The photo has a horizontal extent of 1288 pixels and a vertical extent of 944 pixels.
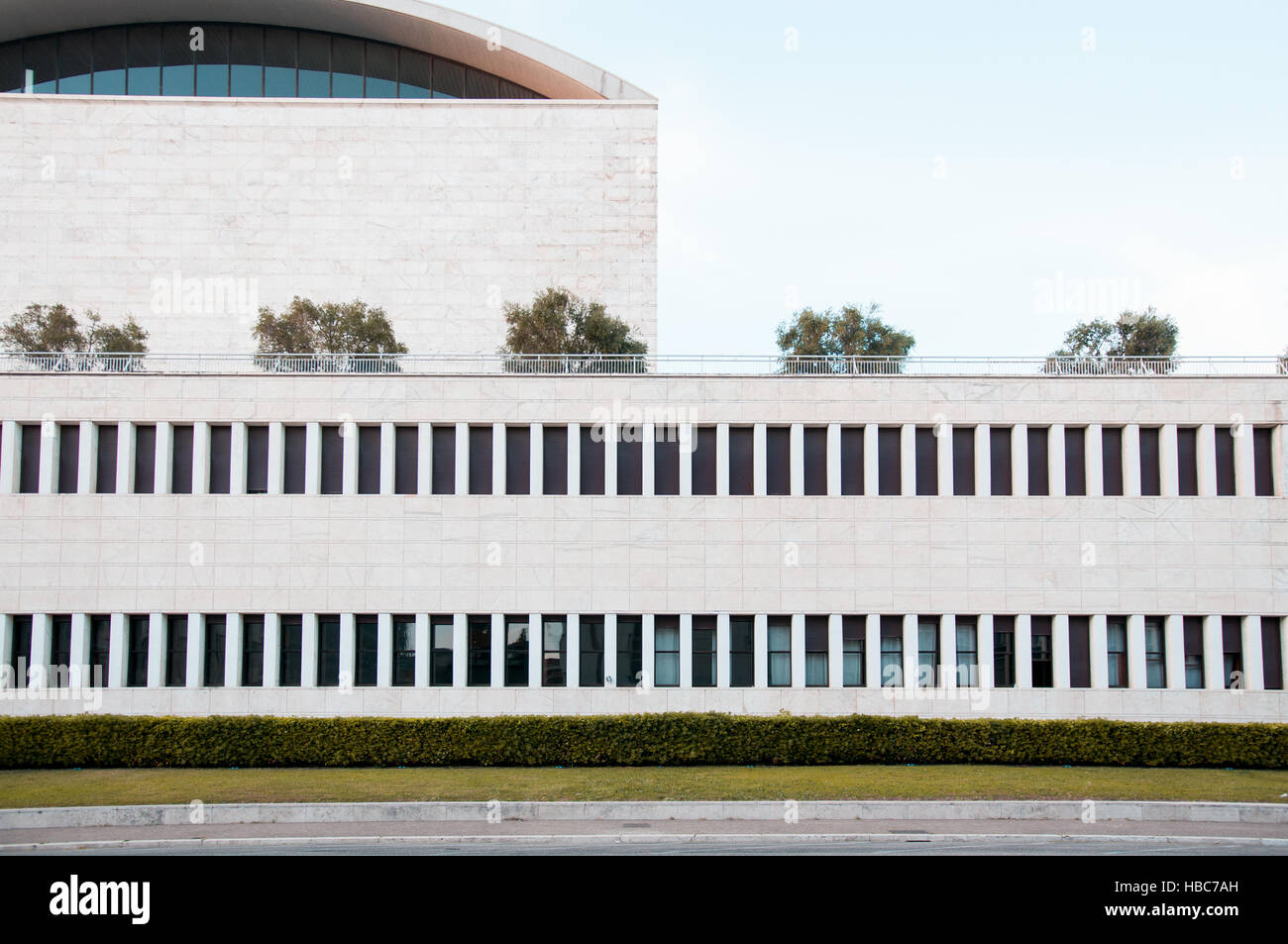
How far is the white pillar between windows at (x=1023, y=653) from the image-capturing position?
30.1 m

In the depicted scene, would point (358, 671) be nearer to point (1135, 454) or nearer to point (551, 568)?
point (551, 568)

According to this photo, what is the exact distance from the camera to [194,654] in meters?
30.0

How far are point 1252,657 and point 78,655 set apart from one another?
32.1m

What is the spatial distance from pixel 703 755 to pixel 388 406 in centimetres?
1306

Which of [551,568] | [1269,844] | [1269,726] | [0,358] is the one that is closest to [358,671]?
[551,568]

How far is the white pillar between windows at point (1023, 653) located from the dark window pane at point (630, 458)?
11237 mm

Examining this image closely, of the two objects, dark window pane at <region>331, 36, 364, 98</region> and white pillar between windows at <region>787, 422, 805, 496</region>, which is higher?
dark window pane at <region>331, 36, 364, 98</region>

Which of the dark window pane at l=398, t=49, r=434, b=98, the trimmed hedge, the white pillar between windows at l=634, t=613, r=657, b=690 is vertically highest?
the dark window pane at l=398, t=49, r=434, b=98

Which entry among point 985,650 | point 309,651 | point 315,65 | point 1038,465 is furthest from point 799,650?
point 315,65

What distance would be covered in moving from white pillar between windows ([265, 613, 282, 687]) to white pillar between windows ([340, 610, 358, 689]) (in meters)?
1.79

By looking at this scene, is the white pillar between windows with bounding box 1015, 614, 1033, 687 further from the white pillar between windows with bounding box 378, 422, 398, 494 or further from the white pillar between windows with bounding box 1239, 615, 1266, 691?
the white pillar between windows with bounding box 378, 422, 398, 494

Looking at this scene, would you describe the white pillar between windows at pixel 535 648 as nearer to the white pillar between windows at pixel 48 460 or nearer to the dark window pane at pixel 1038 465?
the white pillar between windows at pixel 48 460

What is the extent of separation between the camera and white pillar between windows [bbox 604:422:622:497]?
30812mm

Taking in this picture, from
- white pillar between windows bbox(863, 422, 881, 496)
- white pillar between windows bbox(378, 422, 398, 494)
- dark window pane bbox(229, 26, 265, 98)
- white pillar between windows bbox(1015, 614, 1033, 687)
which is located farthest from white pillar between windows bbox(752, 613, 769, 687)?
dark window pane bbox(229, 26, 265, 98)
